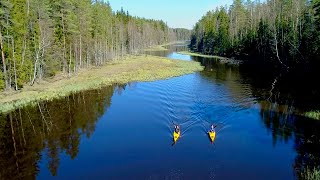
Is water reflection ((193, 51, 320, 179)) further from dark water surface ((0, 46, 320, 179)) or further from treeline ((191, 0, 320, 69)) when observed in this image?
treeline ((191, 0, 320, 69))

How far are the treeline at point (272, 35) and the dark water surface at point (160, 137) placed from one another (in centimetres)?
1269

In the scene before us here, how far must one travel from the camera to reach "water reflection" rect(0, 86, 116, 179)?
80.3 ft

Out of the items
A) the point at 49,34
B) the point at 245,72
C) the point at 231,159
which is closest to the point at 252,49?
the point at 245,72

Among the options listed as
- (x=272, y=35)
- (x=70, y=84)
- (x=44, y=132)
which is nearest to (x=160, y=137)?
(x=44, y=132)

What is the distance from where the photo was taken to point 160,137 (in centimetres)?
3073

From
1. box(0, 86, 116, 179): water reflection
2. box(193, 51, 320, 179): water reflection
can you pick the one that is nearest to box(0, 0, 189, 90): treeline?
box(0, 86, 116, 179): water reflection

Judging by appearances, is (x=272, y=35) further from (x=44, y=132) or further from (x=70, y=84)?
(x=44, y=132)

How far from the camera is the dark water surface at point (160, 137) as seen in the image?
2327 centimetres

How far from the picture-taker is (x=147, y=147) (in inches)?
1095

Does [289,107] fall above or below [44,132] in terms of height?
above

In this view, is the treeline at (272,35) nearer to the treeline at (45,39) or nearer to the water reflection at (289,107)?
the water reflection at (289,107)

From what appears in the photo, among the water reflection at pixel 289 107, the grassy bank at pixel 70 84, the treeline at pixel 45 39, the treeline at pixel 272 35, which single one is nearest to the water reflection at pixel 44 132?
the grassy bank at pixel 70 84

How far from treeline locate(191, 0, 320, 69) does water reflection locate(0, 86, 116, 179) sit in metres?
34.9

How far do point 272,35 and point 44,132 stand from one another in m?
59.8
